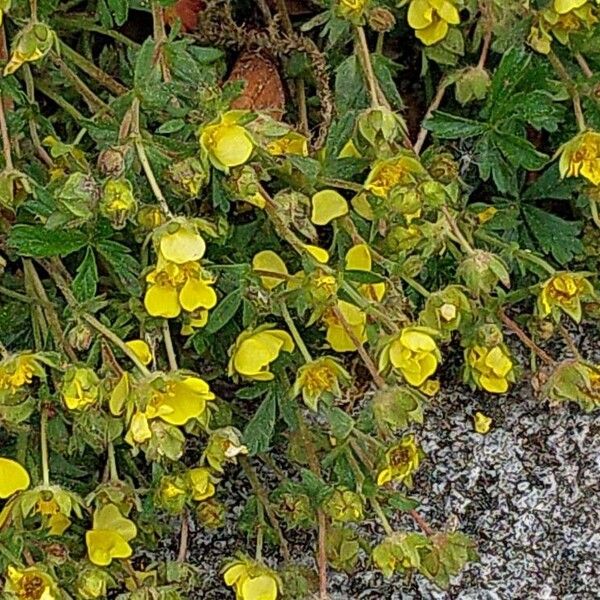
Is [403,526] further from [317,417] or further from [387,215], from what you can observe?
[387,215]

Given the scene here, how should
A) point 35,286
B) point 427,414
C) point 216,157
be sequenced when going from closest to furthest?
point 216,157
point 35,286
point 427,414

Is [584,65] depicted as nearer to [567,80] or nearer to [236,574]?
[567,80]

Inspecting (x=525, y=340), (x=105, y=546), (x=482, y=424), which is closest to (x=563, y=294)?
(x=525, y=340)

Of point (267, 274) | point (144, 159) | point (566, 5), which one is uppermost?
point (566, 5)

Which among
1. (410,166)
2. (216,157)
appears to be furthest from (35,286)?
(410,166)

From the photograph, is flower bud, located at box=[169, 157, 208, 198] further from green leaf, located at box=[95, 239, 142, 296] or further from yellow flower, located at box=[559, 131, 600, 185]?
yellow flower, located at box=[559, 131, 600, 185]

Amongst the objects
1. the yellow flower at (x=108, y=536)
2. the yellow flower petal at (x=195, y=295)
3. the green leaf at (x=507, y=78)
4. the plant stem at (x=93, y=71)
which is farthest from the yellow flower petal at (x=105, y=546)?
the green leaf at (x=507, y=78)

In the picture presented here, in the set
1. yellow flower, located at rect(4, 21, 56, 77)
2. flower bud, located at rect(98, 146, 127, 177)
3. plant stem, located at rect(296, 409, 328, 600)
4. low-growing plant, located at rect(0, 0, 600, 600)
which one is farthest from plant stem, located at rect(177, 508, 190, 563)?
yellow flower, located at rect(4, 21, 56, 77)
